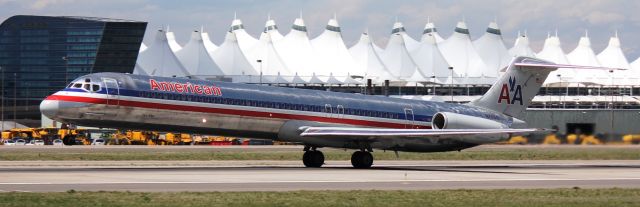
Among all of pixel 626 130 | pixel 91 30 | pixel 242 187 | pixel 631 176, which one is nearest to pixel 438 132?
pixel 631 176

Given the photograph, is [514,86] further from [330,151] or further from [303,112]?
[330,151]

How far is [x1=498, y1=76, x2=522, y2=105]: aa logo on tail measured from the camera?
56250 mm

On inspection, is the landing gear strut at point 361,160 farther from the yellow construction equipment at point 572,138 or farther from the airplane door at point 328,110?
the yellow construction equipment at point 572,138

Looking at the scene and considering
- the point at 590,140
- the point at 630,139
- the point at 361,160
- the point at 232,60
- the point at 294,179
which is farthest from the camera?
the point at 232,60

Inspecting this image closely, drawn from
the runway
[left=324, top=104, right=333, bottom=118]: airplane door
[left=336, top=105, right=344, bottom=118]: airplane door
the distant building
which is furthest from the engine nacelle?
the distant building

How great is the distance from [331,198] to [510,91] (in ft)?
87.9

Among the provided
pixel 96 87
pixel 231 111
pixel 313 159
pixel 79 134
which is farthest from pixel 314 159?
pixel 79 134

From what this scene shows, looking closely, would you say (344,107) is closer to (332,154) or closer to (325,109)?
(325,109)

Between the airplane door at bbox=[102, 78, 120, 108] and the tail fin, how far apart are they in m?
19.3

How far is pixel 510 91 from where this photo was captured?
185ft

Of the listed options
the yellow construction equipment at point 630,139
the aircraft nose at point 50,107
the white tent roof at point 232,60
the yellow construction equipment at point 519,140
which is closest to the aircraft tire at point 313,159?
the aircraft nose at point 50,107

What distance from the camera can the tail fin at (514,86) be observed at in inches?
2213

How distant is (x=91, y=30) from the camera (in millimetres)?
187500

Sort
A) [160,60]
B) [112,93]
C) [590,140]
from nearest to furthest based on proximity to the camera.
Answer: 1. [112,93]
2. [590,140]
3. [160,60]
